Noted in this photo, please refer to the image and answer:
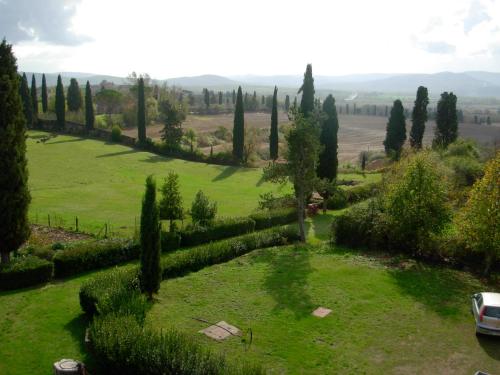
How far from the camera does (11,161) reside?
1866 cm

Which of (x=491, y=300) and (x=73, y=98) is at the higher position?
(x=73, y=98)

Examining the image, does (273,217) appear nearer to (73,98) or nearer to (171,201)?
(171,201)

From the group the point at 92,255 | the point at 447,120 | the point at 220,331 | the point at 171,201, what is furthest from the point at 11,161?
the point at 447,120

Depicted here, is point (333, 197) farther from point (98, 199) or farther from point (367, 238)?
point (98, 199)

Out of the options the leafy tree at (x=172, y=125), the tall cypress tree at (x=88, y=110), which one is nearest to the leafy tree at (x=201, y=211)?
the leafy tree at (x=172, y=125)

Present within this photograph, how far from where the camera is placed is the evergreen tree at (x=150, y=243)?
15.5 m

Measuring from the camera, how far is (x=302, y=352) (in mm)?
12953

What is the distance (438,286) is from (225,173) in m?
33.3

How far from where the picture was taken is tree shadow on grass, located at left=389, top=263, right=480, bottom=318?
16.3 metres

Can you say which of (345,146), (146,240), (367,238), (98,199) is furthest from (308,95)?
(345,146)

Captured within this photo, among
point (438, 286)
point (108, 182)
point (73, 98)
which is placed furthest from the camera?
point (73, 98)

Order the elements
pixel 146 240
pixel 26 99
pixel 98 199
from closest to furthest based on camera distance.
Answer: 1. pixel 146 240
2. pixel 98 199
3. pixel 26 99

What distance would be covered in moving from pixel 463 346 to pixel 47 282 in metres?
15.7

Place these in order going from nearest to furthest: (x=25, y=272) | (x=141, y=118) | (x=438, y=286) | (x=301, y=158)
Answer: (x=25, y=272) < (x=438, y=286) < (x=301, y=158) < (x=141, y=118)
